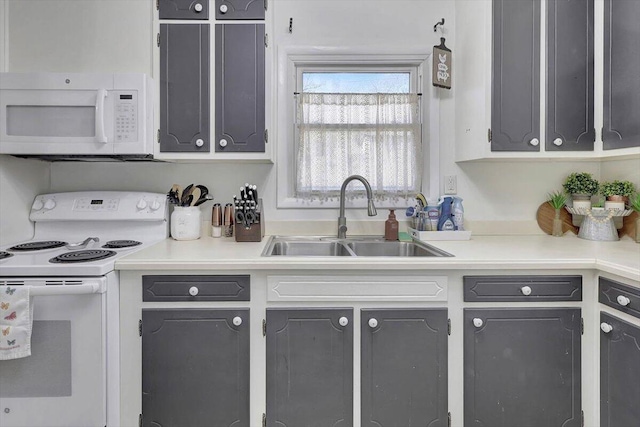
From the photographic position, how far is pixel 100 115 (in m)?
1.67

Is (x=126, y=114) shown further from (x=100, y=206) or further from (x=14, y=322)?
(x=14, y=322)

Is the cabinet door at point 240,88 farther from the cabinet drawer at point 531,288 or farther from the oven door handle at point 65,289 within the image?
the cabinet drawer at point 531,288

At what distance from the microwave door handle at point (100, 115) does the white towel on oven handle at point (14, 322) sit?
2.41 ft

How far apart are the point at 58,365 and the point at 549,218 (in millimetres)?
2560

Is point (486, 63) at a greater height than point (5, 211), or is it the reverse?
point (486, 63)

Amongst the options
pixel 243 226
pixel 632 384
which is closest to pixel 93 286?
pixel 243 226

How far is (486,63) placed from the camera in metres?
1.80

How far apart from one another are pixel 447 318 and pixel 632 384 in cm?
65

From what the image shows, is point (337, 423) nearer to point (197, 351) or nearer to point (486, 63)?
point (197, 351)

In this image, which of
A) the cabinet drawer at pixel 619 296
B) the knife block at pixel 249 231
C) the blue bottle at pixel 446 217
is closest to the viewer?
the cabinet drawer at pixel 619 296

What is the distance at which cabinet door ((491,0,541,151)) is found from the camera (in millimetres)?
1798

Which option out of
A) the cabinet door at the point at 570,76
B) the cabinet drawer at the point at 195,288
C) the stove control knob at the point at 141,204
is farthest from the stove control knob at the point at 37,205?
the cabinet door at the point at 570,76

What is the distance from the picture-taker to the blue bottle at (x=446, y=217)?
2.02 metres

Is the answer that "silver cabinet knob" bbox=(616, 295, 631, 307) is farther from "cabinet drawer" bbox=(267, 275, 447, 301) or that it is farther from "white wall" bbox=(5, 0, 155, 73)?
"white wall" bbox=(5, 0, 155, 73)
